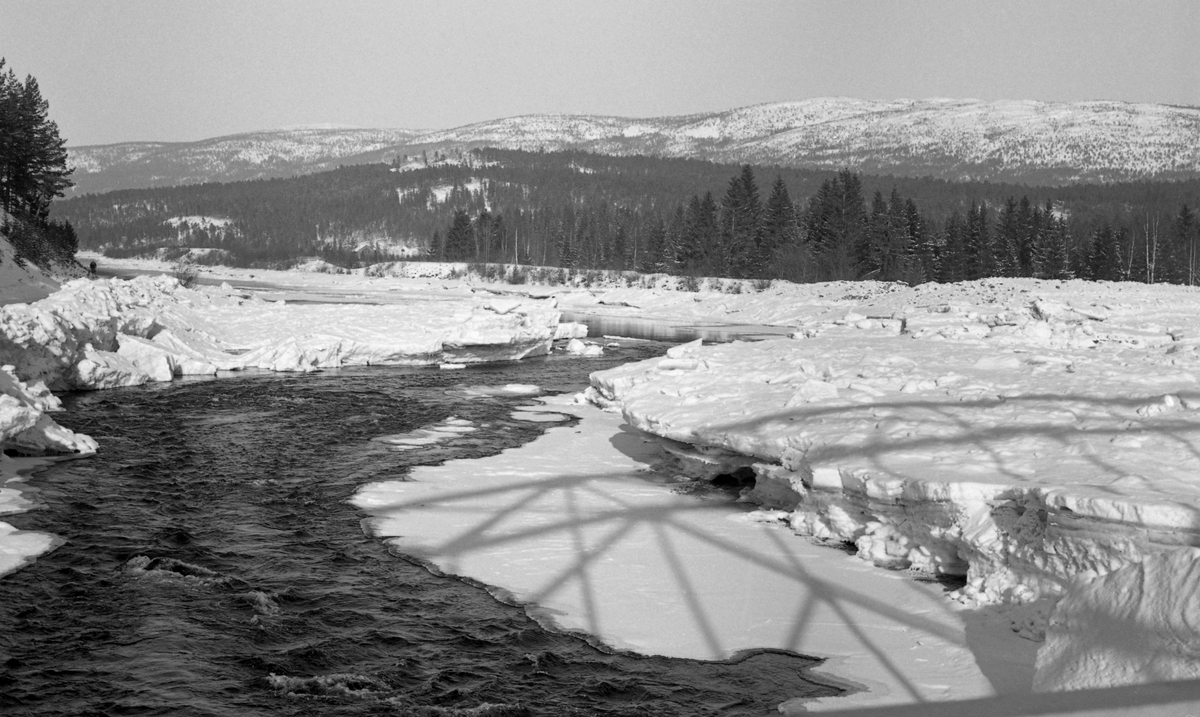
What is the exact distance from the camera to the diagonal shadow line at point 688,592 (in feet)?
24.3

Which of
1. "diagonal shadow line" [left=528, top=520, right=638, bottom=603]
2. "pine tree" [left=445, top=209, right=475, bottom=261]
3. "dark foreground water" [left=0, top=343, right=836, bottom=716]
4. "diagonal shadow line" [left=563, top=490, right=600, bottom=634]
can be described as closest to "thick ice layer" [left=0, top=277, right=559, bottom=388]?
"dark foreground water" [left=0, top=343, right=836, bottom=716]

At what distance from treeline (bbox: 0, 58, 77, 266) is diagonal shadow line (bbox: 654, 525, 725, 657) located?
3388cm

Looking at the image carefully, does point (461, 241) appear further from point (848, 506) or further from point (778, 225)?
point (848, 506)

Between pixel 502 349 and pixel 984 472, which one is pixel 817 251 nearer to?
pixel 502 349

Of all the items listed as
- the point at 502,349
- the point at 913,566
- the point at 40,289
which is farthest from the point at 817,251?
the point at 913,566

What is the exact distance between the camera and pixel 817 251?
7494 cm

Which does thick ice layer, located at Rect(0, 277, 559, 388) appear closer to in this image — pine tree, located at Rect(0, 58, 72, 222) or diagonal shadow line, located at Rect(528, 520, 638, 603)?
diagonal shadow line, located at Rect(528, 520, 638, 603)

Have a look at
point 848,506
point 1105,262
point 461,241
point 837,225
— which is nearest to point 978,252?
point 1105,262

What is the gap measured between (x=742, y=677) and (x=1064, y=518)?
275cm

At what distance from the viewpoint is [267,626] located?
7508 millimetres

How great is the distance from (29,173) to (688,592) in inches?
1963

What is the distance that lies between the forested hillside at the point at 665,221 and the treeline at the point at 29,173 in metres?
48.7

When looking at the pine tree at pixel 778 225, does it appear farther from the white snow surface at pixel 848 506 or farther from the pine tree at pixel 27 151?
the white snow surface at pixel 848 506

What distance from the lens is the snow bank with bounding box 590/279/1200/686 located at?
696cm
